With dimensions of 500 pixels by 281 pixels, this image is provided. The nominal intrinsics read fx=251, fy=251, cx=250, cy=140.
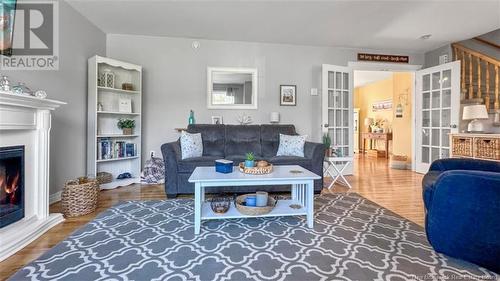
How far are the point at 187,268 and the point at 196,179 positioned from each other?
68cm

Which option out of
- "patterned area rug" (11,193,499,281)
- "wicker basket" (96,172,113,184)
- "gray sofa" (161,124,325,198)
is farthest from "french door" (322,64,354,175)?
"wicker basket" (96,172,113,184)

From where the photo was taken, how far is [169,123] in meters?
4.31

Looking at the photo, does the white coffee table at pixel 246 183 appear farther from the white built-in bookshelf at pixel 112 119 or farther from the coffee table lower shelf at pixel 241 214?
the white built-in bookshelf at pixel 112 119

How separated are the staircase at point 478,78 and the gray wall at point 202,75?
6.86ft

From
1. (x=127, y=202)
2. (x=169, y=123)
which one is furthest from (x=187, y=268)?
(x=169, y=123)

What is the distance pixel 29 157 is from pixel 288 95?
369cm

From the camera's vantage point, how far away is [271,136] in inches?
155

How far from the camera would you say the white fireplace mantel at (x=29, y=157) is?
1.75m

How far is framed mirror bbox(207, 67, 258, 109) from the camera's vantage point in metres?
4.39

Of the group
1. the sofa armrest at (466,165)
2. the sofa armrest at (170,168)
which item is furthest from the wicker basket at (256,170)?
the sofa armrest at (466,165)

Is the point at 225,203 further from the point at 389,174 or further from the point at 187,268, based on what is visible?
the point at 389,174

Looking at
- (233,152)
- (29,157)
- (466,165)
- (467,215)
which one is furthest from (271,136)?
(29,157)

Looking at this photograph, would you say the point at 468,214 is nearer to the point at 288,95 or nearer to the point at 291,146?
the point at 291,146

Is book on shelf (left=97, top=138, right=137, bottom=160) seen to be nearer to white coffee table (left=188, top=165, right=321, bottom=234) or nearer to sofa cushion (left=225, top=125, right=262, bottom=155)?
sofa cushion (left=225, top=125, right=262, bottom=155)
